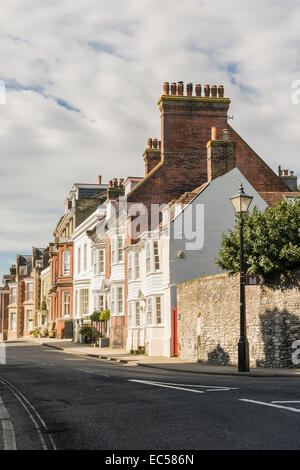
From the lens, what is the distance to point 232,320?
23422 millimetres

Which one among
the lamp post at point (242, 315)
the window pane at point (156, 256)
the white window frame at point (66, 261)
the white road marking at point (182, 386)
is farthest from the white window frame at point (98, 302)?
the white road marking at point (182, 386)

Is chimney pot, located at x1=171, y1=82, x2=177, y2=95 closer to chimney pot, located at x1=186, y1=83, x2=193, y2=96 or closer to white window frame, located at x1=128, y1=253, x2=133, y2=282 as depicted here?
chimney pot, located at x1=186, y1=83, x2=193, y2=96

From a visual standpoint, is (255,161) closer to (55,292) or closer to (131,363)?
(131,363)

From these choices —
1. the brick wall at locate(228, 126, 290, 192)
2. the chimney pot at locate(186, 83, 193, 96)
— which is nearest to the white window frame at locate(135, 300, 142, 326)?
the brick wall at locate(228, 126, 290, 192)

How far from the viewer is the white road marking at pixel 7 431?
7.71 metres

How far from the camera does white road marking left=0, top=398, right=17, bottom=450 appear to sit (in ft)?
25.3

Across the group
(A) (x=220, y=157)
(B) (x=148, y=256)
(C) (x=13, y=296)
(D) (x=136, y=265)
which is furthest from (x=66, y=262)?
(C) (x=13, y=296)

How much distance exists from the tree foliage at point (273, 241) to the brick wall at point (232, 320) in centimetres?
70

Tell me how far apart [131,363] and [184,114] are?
19.5m

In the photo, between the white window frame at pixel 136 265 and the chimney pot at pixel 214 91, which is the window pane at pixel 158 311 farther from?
the chimney pot at pixel 214 91

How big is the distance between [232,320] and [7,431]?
15622 mm
